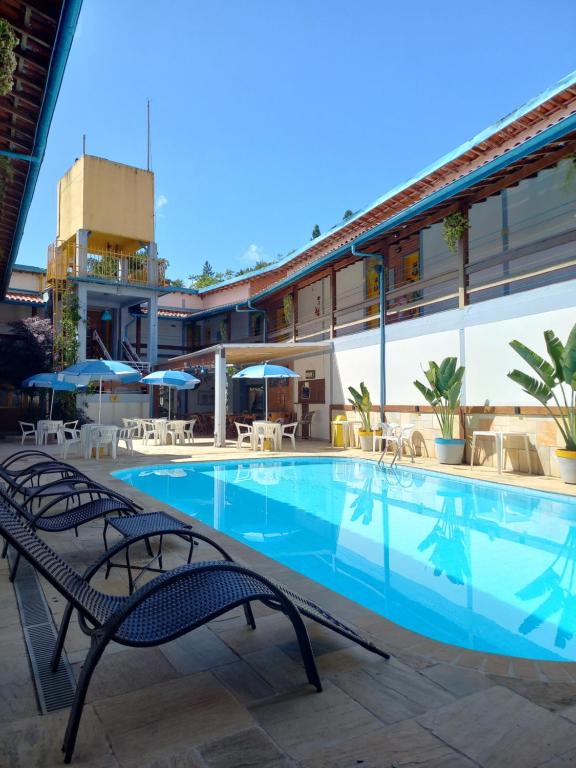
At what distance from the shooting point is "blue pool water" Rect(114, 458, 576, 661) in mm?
4215

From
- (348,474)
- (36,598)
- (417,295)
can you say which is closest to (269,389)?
(417,295)

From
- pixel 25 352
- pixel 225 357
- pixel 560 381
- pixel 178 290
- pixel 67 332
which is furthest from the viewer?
pixel 178 290

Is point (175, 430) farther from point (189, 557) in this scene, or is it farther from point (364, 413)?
point (189, 557)

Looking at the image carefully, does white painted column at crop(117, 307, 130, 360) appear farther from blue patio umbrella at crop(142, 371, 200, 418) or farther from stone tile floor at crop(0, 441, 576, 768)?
stone tile floor at crop(0, 441, 576, 768)

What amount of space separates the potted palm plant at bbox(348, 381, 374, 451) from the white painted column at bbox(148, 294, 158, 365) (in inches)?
407

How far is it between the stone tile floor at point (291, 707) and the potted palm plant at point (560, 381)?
23.5ft

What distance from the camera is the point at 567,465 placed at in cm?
915

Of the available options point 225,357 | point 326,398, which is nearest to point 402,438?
point 326,398

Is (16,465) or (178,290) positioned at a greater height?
(178,290)

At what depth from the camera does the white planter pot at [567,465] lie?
29.8 ft

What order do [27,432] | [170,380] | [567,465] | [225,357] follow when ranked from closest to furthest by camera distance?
[567,465] < [27,432] < [170,380] < [225,357]

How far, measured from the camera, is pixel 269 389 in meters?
22.1

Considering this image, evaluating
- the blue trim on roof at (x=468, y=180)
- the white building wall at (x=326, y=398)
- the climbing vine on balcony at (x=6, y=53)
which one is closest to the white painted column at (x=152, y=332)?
the white building wall at (x=326, y=398)

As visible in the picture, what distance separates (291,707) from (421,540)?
4458 millimetres
